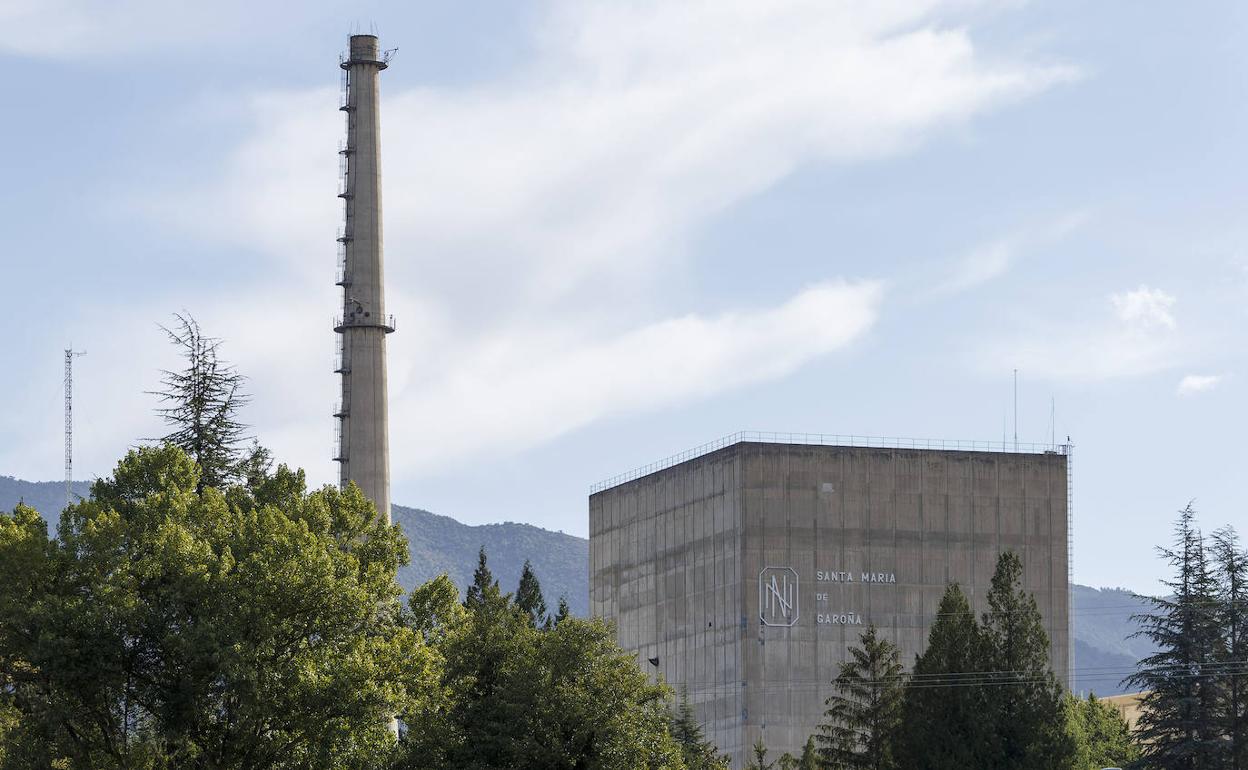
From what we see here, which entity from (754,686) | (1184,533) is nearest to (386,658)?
(1184,533)

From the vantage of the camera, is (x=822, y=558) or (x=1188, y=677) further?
(x=822, y=558)

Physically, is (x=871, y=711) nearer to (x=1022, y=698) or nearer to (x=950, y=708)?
(x=950, y=708)

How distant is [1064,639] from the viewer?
544 feet

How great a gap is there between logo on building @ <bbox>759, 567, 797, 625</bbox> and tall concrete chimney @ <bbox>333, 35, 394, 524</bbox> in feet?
98.1

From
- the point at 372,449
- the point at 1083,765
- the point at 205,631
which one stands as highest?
the point at 372,449

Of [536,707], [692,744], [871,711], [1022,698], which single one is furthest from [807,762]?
[536,707]

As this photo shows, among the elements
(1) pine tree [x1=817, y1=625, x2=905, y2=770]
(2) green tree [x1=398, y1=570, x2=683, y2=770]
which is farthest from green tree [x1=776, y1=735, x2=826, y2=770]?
(2) green tree [x1=398, y1=570, x2=683, y2=770]

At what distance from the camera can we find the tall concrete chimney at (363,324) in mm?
144125

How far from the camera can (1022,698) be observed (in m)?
97.7

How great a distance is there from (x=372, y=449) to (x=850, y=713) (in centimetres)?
4463

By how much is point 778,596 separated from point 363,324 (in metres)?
37.3

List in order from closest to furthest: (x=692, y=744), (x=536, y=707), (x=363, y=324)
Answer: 1. (x=536, y=707)
2. (x=692, y=744)
3. (x=363, y=324)

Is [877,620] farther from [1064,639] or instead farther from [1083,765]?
[1083,765]

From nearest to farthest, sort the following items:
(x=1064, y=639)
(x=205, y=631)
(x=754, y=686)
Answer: (x=205, y=631) → (x=754, y=686) → (x=1064, y=639)
